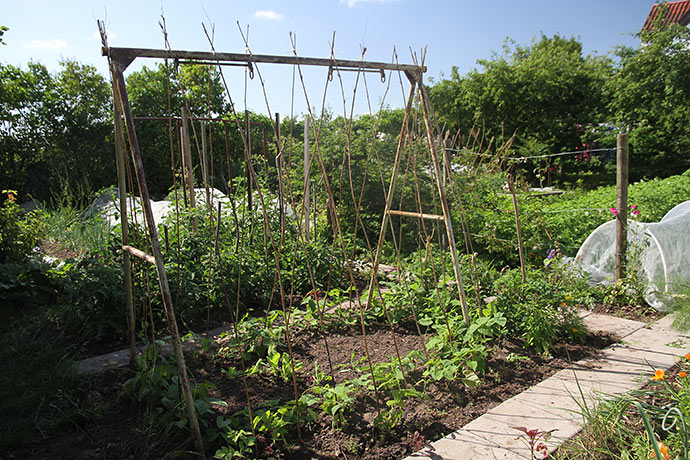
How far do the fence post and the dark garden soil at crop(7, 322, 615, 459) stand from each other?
3.58 ft

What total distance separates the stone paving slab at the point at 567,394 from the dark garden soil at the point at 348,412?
8cm

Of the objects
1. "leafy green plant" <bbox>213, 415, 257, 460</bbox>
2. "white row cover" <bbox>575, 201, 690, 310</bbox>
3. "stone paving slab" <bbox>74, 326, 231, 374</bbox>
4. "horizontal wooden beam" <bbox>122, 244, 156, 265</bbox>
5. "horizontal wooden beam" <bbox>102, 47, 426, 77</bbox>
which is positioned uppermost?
"horizontal wooden beam" <bbox>102, 47, 426, 77</bbox>

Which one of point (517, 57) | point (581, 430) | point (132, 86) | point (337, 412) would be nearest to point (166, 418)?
point (337, 412)

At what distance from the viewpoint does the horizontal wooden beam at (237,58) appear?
6.39ft

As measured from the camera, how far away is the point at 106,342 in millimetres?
3035

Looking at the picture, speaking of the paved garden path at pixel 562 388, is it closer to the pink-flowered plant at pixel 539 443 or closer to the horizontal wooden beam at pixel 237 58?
the pink-flowered plant at pixel 539 443

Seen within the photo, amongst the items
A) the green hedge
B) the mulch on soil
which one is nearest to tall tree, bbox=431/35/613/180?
the green hedge

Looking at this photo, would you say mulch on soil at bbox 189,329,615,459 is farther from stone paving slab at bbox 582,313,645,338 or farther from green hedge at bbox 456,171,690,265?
green hedge at bbox 456,171,690,265

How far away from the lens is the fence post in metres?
3.80

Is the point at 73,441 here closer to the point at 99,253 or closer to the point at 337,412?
the point at 337,412

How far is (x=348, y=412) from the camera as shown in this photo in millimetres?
2141

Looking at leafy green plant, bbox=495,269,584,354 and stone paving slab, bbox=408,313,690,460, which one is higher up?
leafy green plant, bbox=495,269,584,354

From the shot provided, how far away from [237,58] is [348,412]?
1932 mm

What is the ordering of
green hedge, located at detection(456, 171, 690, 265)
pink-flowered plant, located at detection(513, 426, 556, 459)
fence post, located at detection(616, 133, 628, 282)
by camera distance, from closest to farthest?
pink-flowered plant, located at detection(513, 426, 556, 459)
fence post, located at detection(616, 133, 628, 282)
green hedge, located at detection(456, 171, 690, 265)
